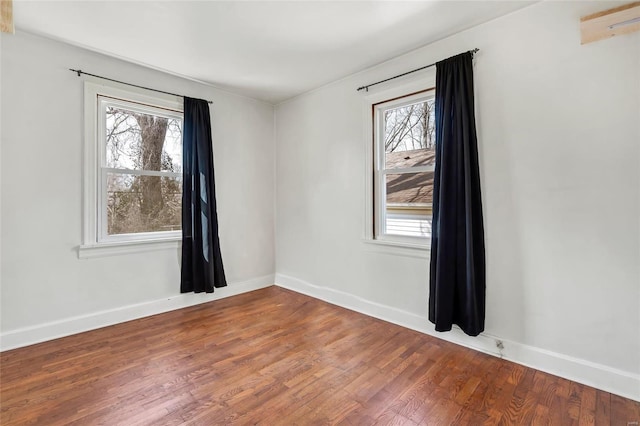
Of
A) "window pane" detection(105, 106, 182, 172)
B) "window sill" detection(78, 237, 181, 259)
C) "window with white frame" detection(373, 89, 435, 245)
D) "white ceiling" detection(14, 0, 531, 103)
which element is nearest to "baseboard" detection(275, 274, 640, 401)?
"window with white frame" detection(373, 89, 435, 245)

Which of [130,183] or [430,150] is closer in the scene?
[430,150]

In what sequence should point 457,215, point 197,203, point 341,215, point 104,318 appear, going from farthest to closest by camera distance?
point 341,215 → point 197,203 → point 104,318 → point 457,215

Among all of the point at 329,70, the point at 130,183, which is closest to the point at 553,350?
the point at 329,70

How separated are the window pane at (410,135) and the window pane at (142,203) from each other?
2.44m

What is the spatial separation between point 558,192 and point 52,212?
407cm

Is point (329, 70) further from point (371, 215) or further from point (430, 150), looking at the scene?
point (371, 215)

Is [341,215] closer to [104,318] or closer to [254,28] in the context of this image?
[254,28]

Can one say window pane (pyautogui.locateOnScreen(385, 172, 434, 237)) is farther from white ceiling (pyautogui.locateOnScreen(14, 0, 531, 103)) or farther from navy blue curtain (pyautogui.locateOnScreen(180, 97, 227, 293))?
navy blue curtain (pyautogui.locateOnScreen(180, 97, 227, 293))

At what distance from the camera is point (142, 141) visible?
3.23m

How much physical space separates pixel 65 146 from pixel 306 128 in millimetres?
2494

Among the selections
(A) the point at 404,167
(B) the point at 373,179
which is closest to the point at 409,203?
(A) the point at 404,167

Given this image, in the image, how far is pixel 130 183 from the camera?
3133 mm

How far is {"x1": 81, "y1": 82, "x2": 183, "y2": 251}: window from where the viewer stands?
284cm

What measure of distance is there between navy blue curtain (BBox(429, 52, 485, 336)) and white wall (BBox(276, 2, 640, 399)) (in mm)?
111
